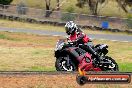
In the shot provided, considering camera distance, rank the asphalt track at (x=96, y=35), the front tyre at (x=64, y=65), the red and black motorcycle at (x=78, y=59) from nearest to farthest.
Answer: the red and black motorcycle at (x=78, y=59), the front tyre at (x=64, y=65), the asphalt track at (x=96, y=35)

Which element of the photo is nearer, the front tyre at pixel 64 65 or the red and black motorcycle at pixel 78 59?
the red and black motorcycle at pixel 78 59

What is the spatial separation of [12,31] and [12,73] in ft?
97.9

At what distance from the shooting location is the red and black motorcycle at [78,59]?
1425cm

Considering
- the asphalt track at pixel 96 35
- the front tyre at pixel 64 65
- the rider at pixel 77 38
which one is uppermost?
the rider at pixel 77 38

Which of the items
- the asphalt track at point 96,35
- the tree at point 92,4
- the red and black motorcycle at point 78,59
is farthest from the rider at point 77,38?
the tree at point 92,4

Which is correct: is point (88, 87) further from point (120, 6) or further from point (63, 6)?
point (63, 6)

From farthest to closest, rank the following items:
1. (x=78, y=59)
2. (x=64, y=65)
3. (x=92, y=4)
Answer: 1. (x=92, y=4)
2. (x=64, y=65)
3. (x=78, y=59)

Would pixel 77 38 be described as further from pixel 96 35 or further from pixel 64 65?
pixel 96 35

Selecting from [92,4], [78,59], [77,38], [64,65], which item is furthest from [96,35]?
[78,59]

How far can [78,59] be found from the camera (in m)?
14.2

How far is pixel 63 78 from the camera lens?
12.6 m

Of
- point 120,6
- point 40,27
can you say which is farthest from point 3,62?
point 120,6

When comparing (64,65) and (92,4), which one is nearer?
(64,65)

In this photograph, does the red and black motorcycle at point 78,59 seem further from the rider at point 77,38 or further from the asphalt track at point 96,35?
the asphalt track at point 96,35
